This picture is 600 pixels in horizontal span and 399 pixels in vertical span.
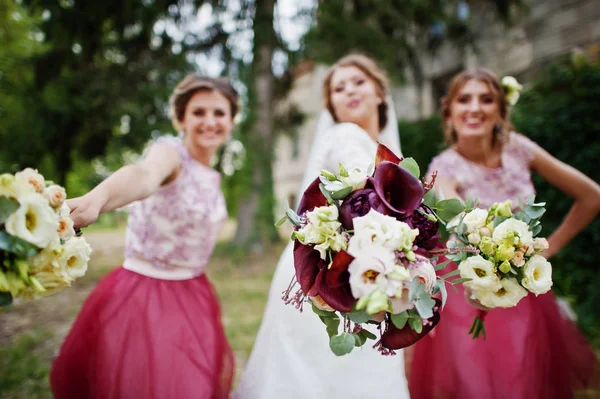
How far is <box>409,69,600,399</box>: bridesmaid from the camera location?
232 cm

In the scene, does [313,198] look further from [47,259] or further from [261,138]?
[261,138]

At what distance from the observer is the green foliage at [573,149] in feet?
15.0

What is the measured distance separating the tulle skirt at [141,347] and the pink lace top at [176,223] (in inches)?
5.6

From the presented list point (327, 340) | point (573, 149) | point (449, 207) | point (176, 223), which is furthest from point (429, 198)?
point (573, 149)

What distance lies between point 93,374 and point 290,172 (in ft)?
77.8

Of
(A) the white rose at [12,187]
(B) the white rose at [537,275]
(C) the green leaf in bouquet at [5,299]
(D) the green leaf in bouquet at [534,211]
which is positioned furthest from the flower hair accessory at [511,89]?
(C) the green leaf in bouquet at [5,299]

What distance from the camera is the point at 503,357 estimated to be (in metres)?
2.34

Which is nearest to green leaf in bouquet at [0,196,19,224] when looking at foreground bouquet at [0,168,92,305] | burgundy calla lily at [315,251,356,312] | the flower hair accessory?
foreground bouquet at [0,168,92,305]

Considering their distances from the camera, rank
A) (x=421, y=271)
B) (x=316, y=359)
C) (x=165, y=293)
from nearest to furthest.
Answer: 1. (x=421, y=271)
2. (x=316, y=359)
3. (x=165, y=293)

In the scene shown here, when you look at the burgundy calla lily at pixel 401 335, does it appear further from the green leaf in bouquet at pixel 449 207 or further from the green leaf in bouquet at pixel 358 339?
the green leaf in bouquet at pixel 449 207

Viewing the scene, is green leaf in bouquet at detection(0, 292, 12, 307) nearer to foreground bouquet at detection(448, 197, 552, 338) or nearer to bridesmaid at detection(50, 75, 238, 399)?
bridesmaid at detection(50, 75, 238, 399)

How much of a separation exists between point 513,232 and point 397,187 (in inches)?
20.2

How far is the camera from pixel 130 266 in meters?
2.56

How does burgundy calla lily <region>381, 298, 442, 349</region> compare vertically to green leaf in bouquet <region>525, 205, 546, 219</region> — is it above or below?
below
